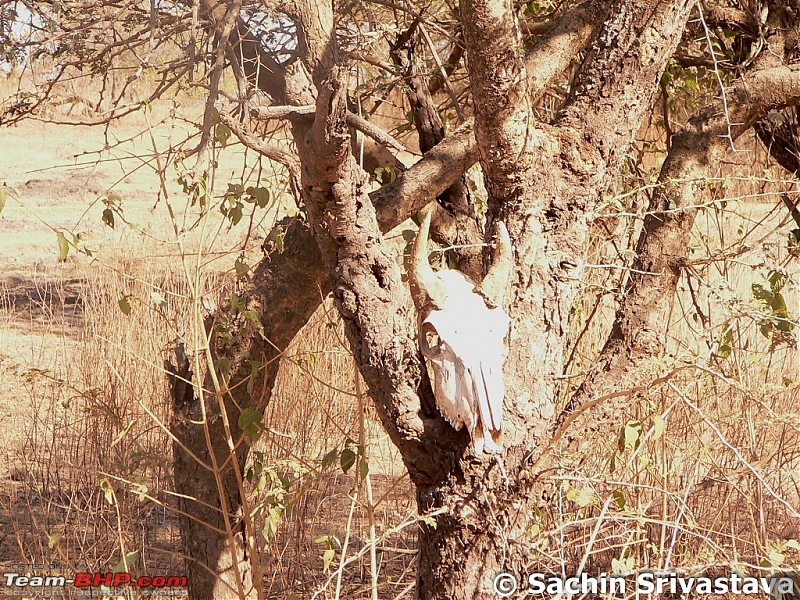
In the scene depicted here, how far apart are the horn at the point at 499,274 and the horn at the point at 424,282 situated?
103 millimetres

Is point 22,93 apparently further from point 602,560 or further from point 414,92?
point 602,560

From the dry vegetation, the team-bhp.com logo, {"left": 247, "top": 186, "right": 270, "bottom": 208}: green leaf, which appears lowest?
the team-bhp.com logo

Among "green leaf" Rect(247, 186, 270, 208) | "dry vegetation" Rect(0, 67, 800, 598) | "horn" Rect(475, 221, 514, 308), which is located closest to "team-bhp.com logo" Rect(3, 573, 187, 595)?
"dry vegetation" Rect(0, 67, 800, 598)

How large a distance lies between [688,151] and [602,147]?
624mm

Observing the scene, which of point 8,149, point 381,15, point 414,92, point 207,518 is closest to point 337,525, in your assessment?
point 207,518

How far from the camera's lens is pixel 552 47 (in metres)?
2.55

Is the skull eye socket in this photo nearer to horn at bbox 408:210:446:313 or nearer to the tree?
horn at bbox 408:210:446:313

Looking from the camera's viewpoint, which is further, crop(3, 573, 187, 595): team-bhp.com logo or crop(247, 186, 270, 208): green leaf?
crop(3, 573, 187, 595): team-bhp.com logo

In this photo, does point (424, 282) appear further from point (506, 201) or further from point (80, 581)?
point (80, 581)

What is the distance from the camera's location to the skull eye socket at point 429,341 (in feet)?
5.91

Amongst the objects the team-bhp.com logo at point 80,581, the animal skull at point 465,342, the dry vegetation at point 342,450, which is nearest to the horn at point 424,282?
the animal skull at point 465,342

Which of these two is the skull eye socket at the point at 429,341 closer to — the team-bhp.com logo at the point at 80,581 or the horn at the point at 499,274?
the horn at the point at 499,274

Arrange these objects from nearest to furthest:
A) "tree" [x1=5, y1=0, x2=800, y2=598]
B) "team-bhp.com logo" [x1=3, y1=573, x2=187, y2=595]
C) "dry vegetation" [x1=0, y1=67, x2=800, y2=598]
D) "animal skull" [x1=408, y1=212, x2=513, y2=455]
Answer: "animal skull" [x1=408, y1=212, x2=513, y2=455]
"tree" [x1=5, y1=0, x2=800, y2=598]
"dry vegetation" [x1=0, y1=67, x2=800, y2=598]
"team-bhp.com logo" [x1=3, y1=573, x2=187, y2=595]

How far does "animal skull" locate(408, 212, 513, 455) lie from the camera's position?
1.77 metres
